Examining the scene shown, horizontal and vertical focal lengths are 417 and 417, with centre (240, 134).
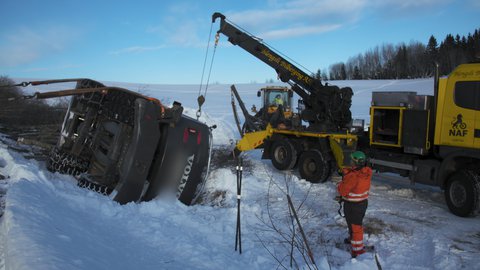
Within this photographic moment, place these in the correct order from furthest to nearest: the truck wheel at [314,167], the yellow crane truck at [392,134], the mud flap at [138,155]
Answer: the truck wheel at [314,167] → the yellow crane truck at [392,134] → the mud flap at [138,155]

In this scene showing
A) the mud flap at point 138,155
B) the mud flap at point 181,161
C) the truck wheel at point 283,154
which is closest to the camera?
the mud flap at point 138,155

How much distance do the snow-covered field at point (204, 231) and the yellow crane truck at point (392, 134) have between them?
703mm

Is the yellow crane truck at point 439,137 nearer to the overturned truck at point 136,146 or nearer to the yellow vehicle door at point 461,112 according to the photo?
the yellow vehicle door at point 461,112

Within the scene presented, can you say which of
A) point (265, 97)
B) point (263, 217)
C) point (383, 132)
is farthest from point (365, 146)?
point (265, 97)

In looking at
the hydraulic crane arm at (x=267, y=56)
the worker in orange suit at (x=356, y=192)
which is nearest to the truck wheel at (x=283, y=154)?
the hydraulic crane arm at (x=267, y=56)

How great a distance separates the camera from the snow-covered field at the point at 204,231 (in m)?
3.95

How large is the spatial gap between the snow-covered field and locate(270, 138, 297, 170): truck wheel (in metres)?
2.22

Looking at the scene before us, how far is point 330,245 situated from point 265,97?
546 inches

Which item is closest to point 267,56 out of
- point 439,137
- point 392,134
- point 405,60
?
point 392,134

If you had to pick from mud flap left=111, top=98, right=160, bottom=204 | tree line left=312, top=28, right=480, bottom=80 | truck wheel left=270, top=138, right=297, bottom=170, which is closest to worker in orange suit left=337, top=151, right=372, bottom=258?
mud flap left=111, top=98, right=160, bottom=204

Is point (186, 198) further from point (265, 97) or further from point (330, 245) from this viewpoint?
point (265, 97)

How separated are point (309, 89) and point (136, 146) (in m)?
6.59

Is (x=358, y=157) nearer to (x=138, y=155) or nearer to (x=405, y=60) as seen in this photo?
(x=138, y=155)

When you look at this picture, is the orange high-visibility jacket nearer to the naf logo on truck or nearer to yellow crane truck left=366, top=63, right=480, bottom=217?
yellow crane truck left=366, top=63, right=480, bottom=217
